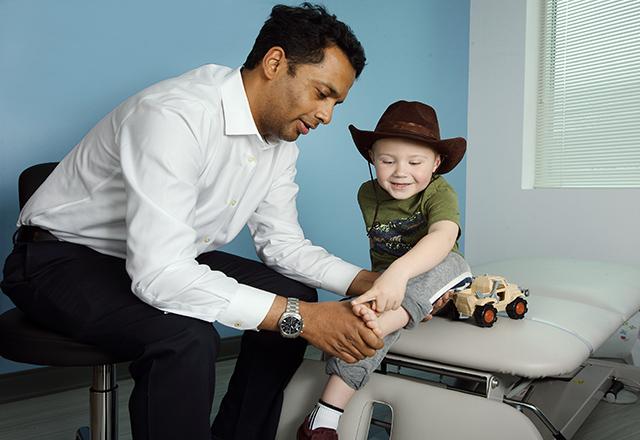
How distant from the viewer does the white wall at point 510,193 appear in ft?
8.75

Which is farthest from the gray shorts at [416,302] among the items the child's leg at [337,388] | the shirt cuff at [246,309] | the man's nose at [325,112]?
the man's nose at [325,112]

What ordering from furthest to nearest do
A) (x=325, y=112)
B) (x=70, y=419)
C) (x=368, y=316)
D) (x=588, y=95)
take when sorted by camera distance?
(x=588, y=95) → (x=70, y=419) → (x=325, y=112) → (x=368, y=316)

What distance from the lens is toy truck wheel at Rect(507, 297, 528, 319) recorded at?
1.47m

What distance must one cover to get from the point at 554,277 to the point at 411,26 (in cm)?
161

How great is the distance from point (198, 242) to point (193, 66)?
3.33 ft

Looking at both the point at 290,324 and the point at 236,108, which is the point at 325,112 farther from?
the point at 290,324

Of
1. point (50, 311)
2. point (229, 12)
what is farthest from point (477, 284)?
point (229, 12)

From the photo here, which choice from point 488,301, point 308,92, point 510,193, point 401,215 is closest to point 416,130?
point 401,215

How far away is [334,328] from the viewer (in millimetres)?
1204

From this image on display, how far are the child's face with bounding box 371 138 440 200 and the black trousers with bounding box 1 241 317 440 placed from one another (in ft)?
1.44

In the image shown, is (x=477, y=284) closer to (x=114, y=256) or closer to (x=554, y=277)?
(x=554, y=277)

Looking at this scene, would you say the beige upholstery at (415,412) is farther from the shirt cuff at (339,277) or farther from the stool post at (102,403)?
the stool post at (102,403)

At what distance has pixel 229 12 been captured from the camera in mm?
2314

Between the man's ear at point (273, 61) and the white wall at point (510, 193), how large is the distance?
6.26ft
